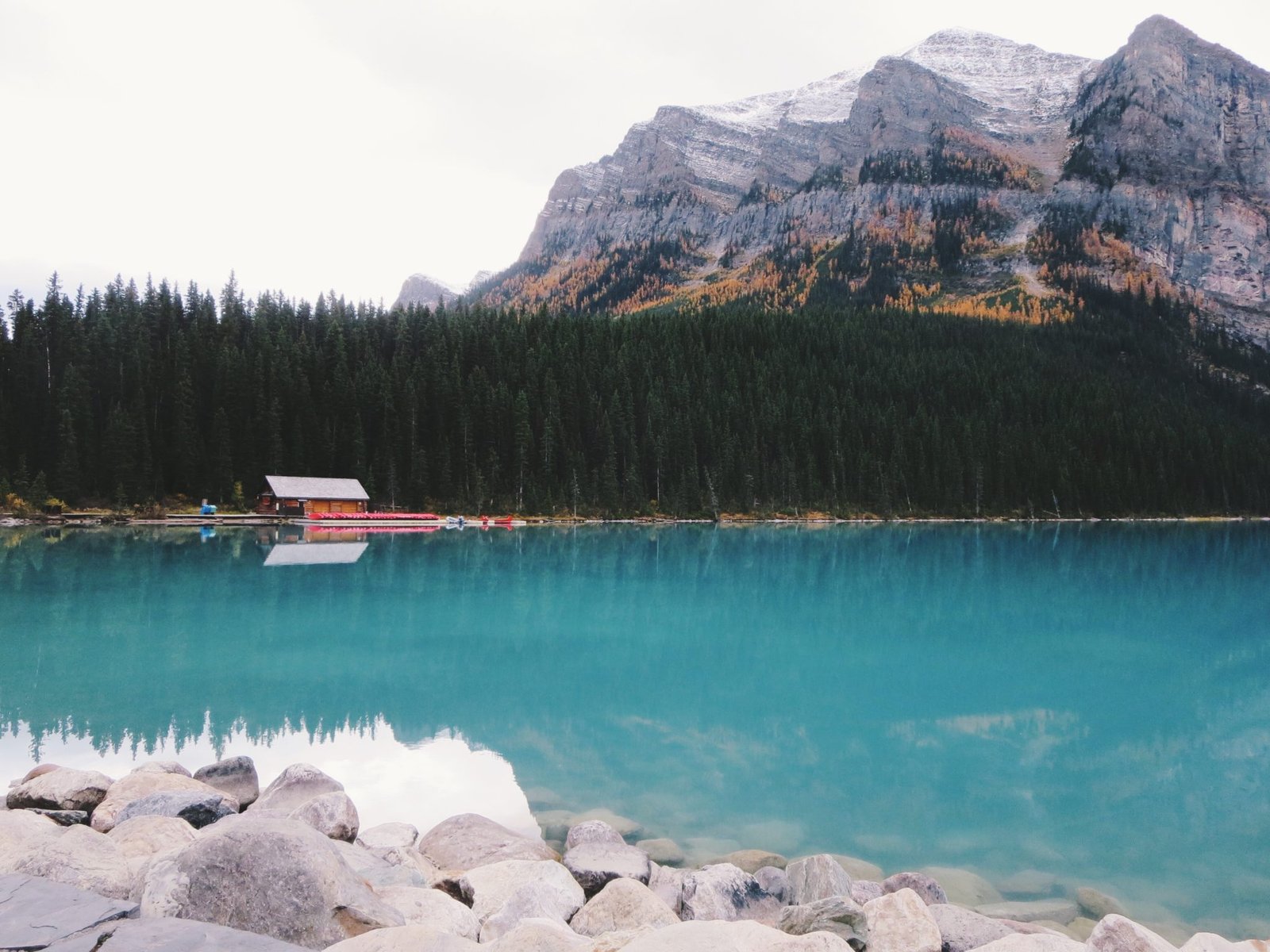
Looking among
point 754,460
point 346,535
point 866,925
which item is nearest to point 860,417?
point 754,460

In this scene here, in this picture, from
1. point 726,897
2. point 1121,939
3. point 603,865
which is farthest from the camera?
point 603,865

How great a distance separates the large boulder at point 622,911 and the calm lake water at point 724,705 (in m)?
3.13

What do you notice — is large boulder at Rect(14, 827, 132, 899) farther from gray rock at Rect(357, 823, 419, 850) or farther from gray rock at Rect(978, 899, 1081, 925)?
gray rock at Rect(978, 899, 1081, 925)

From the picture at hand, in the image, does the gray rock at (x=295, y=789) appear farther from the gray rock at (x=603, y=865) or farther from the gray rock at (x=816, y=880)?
the gray rock at (x=816, y=880)

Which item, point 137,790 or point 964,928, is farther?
point 137,790

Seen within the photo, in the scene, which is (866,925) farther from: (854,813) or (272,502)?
(272,502)

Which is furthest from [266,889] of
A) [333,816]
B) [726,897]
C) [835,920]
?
[835,920]

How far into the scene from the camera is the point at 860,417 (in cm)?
11281

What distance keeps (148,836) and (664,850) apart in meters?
6.07

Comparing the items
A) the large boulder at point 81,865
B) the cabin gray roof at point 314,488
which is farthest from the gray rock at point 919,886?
the cabin gray roof at point 314,488

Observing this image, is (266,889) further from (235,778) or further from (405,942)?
(235,778)

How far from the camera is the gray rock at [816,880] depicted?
8891mm

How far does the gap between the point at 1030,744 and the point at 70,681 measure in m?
20.2

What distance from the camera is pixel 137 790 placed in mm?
A: 10336
